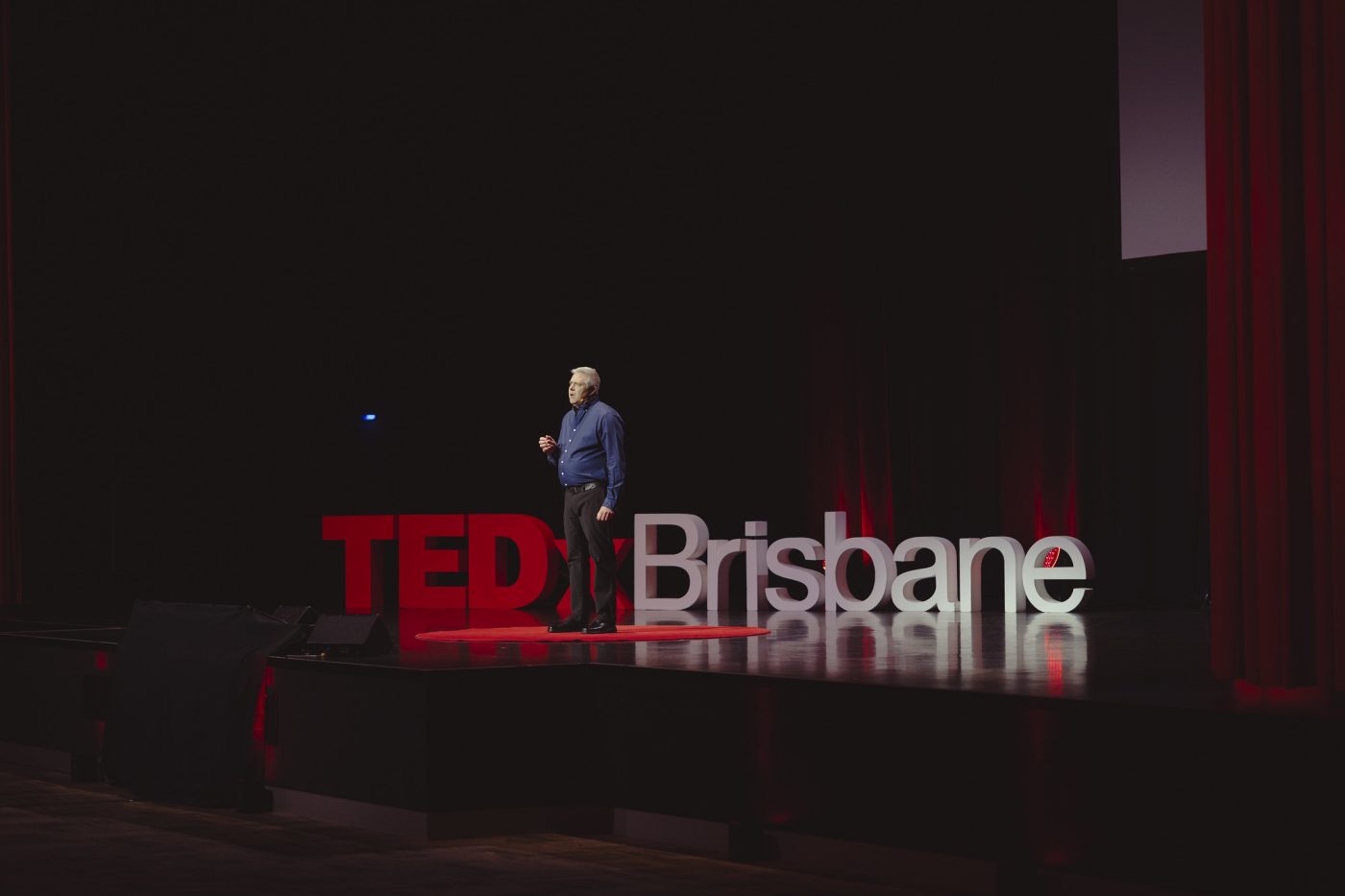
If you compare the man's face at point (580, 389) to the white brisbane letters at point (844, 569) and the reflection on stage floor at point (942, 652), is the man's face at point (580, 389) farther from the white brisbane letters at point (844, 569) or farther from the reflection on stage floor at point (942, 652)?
the white brisbane letters at point (844, 569)

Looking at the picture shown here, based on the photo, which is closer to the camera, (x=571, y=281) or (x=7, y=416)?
(x=7, y=416)

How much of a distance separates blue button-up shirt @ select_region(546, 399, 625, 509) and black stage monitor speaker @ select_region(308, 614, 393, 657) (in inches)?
59.4

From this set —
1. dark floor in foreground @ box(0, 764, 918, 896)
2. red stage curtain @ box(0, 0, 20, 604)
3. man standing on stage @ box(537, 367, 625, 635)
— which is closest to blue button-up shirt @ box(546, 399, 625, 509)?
man standing on stage @ box(537, 367, 625, 635)

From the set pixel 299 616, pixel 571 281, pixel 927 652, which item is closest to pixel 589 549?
pixel 299 616

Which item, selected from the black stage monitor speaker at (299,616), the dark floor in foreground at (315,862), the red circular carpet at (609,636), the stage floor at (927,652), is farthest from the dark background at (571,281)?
the dark floor in foreground at (315,862)

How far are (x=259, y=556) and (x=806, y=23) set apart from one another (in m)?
5.36

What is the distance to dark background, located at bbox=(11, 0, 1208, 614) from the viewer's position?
1095 centimetres

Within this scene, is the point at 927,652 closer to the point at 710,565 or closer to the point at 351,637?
the point at 351,637

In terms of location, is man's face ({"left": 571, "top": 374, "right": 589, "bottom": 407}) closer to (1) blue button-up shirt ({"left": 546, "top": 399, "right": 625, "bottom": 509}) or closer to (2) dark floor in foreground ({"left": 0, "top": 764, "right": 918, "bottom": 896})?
(1) blue button-up shirt ({"left": 546, "top": 399, "right": 625, "bottom": 509})

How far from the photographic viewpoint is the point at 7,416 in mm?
11055

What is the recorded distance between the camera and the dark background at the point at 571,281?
10953mm

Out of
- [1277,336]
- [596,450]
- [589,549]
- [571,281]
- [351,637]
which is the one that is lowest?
[351,637]

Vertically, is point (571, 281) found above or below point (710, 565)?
above

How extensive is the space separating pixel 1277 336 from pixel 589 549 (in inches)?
144
